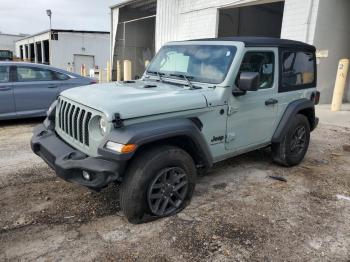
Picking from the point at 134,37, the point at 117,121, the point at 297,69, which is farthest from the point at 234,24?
the point at 117,121

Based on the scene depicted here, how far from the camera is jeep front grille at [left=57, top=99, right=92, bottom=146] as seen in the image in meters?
3.13

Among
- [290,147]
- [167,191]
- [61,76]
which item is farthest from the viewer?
[61,76]

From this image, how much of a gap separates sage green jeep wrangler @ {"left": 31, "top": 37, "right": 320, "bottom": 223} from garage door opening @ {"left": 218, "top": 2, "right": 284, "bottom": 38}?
11.8 m

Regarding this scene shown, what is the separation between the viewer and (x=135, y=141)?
2787 mm

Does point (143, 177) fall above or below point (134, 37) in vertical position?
below

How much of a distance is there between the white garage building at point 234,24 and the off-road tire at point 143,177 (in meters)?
8.28

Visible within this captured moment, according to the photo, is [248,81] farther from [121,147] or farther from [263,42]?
[121,147]

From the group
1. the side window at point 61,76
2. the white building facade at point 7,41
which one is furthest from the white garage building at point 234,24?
the white building facade at point 7,41

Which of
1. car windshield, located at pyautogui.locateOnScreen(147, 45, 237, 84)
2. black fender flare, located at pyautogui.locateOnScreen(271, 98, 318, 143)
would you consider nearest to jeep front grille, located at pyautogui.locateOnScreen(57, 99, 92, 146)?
car windshield, located at pyautogui.locateOnScreen(147, 45, 237, 84)

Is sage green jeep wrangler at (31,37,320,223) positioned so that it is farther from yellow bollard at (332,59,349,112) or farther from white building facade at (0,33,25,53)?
white building facade at (0,33,25,53)

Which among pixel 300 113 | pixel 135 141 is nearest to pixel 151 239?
pixel 135 141

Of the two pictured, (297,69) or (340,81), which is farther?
(340,81)

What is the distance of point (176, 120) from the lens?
3.19 m

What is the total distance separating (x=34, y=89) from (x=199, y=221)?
17.9 ft
